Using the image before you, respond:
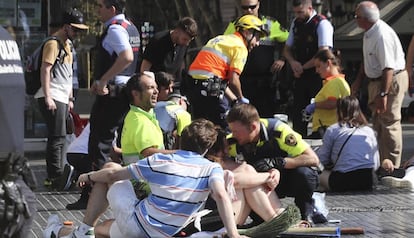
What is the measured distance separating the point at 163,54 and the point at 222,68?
718mm

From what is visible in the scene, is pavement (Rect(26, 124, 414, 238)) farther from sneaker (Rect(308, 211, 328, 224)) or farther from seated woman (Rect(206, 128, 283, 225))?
seated woman (Rect(206, 128, 283, 225))

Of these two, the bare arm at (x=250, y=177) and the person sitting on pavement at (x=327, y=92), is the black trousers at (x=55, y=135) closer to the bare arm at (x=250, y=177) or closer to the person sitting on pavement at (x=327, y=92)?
the person sitting on pavement at (x=327, y=92)

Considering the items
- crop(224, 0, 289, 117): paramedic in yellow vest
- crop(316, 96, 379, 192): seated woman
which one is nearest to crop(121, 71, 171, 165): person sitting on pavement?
crop(316, 96, 379, 192): seated woman

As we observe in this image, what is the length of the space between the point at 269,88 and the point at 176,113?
2339 millimetres

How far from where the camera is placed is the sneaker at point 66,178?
10.6 metres

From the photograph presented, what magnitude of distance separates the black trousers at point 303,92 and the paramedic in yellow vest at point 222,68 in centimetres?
161

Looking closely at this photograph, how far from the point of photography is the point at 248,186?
764 cm

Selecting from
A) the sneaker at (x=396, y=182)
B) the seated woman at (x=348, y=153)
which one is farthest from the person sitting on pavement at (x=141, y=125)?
the sneaker at (x=396, y=182)

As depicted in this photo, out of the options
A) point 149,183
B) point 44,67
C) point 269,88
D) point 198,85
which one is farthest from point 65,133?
point 149,183

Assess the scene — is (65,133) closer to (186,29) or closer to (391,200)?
(186,29)

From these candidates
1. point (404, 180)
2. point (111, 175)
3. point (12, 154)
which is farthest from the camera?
point (404, 180)

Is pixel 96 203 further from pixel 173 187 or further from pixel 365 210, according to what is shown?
pixel 365 210

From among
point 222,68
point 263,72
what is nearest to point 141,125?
point 222,68

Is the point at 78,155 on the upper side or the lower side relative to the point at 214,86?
lower
